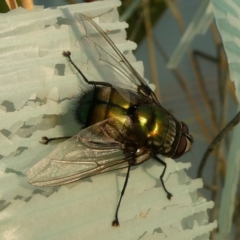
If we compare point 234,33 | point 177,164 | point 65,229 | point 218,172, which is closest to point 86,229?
point 65,229

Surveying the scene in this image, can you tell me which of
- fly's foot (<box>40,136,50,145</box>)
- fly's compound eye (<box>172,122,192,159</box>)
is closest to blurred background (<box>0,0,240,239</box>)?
fly's compound eye (<box>172,122,192,159</box>)

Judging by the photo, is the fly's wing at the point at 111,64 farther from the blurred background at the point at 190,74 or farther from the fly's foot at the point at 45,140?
the blurred background at the point at 190,74

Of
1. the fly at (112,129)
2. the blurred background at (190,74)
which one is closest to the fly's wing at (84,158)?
the fly at (112,129)

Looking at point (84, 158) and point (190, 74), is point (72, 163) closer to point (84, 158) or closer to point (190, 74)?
point (84, 158)

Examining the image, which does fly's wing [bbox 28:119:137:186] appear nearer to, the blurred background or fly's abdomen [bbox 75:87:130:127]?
fly's abdomen [bbox 75:87:130:127]

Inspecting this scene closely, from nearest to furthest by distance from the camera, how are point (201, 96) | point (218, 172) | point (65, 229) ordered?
point (65, 229) → point (218, 172) → point (201, 96)

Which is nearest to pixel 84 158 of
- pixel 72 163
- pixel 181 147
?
pixel 72 163

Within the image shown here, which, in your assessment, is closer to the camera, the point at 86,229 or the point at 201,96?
the point at 86,229

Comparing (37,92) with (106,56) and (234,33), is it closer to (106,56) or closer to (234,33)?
(106,56)
